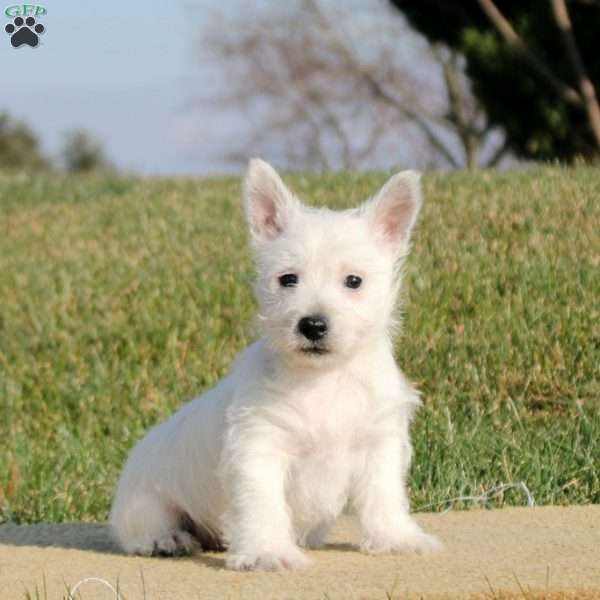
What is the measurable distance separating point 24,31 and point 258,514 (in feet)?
18.4

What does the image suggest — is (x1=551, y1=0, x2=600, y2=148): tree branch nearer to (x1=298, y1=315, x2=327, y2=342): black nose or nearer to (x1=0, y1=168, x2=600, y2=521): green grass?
(x1=0, y1=168, x2=600, y2=521): green grass

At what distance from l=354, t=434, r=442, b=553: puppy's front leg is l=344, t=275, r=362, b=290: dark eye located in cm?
60

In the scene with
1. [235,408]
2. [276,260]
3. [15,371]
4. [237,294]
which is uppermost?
[276,260]

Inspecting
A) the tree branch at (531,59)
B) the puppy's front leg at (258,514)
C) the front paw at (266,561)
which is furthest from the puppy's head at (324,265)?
the tree branch at (531,59)

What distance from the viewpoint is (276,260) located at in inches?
189

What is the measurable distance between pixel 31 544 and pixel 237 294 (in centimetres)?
471

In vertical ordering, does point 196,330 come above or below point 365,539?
below

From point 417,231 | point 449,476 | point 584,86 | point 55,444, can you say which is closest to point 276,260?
point 449,476

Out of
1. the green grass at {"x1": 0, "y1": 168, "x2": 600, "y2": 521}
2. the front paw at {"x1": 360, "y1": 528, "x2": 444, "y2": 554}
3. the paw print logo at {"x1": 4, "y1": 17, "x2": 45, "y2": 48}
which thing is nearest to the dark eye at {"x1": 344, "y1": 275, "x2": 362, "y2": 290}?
the front paw at {"x1": 360, "y1": 528, "x2": 444, "y2": 554}

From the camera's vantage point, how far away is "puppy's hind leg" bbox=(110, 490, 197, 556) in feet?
17.2

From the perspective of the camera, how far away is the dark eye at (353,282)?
479 centimetres

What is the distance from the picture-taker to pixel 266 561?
4.70m

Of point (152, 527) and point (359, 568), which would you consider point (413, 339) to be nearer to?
point (152, 527)

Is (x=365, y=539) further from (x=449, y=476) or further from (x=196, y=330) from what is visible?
(x=196, y=330)
